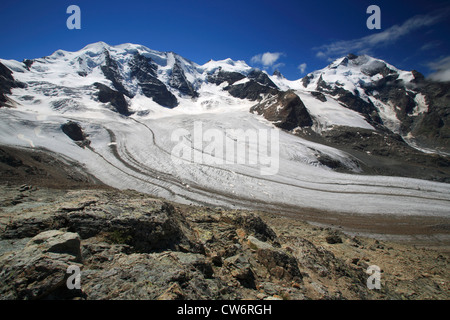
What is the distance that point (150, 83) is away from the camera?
363 ft

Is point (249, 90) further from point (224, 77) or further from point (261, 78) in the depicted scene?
point (261, 78)

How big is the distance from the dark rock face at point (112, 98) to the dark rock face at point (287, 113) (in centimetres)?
4704

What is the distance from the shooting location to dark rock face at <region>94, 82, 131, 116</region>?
2766 inches

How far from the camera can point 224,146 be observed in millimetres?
42469

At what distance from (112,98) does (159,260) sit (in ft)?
264

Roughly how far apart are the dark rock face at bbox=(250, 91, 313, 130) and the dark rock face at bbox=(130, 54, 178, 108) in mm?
50654

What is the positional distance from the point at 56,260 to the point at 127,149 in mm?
36364

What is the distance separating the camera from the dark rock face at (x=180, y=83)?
122m

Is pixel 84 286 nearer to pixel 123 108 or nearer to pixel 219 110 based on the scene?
pixel 123 108

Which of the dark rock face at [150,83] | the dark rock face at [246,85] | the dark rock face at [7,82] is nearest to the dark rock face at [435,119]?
the dark rock face at [246,85]

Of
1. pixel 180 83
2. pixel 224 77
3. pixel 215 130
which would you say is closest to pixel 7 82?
pixel 215 130

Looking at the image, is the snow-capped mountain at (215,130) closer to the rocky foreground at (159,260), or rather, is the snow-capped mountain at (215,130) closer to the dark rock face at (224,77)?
the dark rock face at (224,77)
